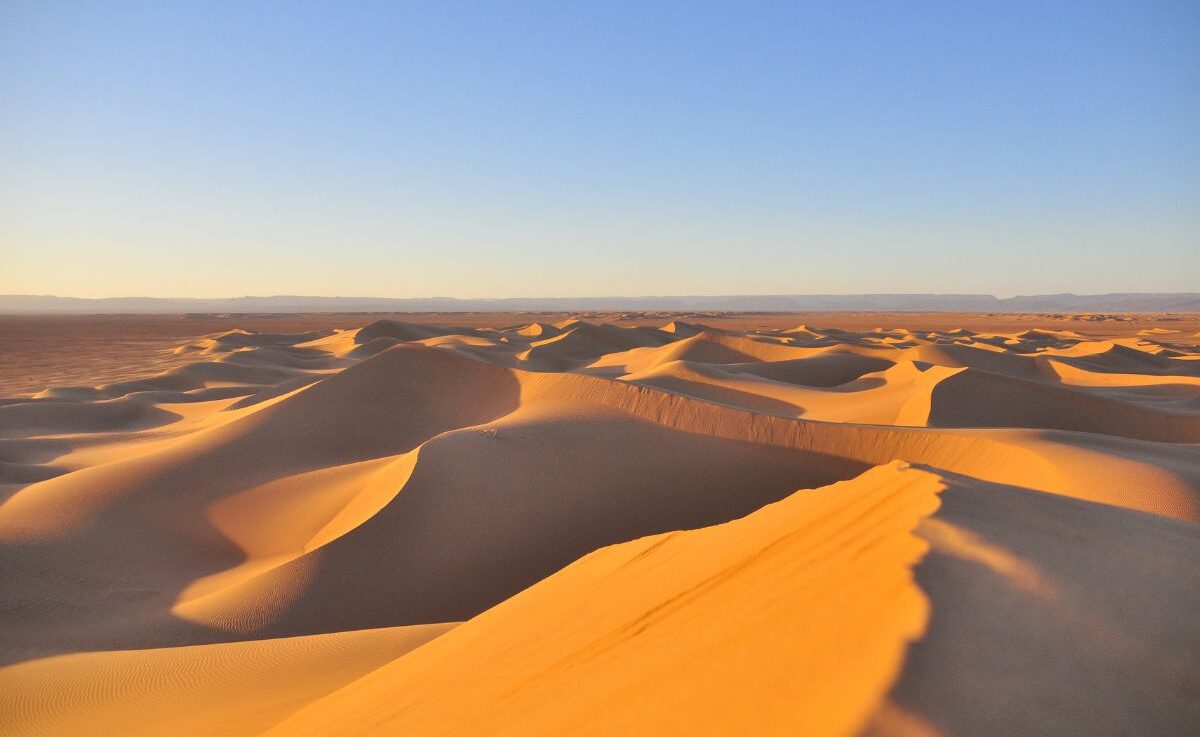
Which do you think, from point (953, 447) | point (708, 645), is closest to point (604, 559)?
point (708, 645)

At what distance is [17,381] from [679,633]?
21905 mm

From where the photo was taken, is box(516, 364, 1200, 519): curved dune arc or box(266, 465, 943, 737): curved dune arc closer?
box(266, 465, 943, 737): curved dune arc

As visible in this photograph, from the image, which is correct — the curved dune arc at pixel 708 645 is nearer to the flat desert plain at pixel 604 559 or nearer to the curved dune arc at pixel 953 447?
the flat desert plain at pixel 604 559

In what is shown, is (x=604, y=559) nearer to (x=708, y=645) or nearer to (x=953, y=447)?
(x=708, y=645)

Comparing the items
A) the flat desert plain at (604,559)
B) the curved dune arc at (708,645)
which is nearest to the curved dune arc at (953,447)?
the flat desert plain at (604,559)

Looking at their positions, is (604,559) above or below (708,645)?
below

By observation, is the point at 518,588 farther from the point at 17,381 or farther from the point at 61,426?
the point at 17,381

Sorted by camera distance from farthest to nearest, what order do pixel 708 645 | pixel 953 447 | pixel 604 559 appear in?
pixel 953 447, pixel 604 559, pixel 708 645

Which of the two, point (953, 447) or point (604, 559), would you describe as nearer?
point (604, 559)

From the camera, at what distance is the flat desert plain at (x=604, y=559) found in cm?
188

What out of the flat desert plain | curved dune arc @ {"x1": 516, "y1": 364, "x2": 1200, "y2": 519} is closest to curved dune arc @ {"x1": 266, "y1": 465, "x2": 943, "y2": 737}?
the flat desert plain

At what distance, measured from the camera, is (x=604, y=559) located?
412 centimetres

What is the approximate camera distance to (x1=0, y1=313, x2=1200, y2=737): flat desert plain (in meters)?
1.88

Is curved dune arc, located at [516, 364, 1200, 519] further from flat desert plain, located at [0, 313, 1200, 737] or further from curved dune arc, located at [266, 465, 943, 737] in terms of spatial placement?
curved dune arc, located at [266, 465, 943, 737]
